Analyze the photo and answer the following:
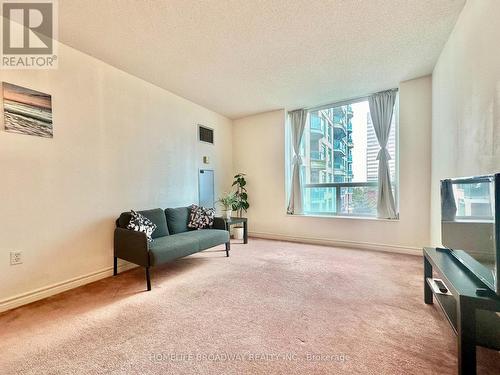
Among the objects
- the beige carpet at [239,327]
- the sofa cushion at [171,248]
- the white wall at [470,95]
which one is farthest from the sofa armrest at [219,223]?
the white wall at [470,95]

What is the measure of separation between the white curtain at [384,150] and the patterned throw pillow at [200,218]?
289cm

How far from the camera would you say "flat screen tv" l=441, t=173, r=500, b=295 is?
1207mm

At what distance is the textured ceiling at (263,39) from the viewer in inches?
80.0

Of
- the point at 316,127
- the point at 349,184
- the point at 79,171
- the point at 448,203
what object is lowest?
the point at 448,203

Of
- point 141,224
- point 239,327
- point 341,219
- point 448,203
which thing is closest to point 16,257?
point 141,224

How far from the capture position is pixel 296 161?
470 centimetres

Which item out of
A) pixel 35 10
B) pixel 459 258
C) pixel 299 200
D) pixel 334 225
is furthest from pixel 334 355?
pixel 35 10

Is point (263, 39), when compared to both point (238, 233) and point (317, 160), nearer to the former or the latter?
point (317, 160)

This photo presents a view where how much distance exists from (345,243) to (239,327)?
2951mm

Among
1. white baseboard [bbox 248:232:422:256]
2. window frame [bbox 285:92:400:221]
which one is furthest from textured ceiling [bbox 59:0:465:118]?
white baseboard [bbox 248:232:422:256]

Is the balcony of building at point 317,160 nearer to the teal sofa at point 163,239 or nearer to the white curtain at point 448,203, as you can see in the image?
the teal sofa at point 163,239

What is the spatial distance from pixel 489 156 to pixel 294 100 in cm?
309

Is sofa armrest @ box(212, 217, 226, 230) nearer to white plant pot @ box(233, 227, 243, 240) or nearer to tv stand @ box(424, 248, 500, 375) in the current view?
white plant pot @ box(233, 227, 243, 240)
